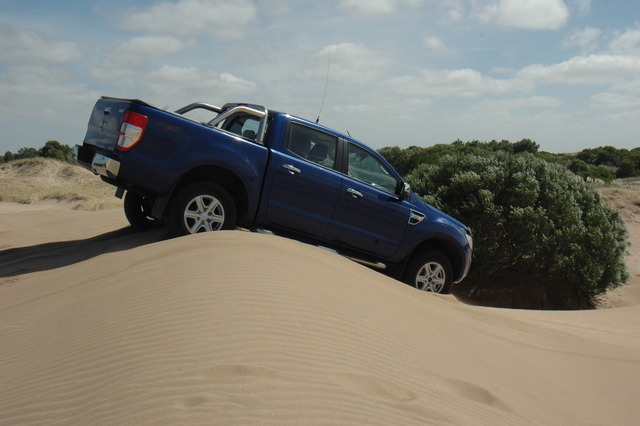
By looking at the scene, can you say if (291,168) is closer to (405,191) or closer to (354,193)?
(354,193)

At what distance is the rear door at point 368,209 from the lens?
758 centimetres

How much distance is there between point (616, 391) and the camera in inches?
198

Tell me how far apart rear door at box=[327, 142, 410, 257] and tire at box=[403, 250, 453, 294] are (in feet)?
1.42

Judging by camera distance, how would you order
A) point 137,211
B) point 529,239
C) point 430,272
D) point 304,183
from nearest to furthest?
1. point 304,183
2. point 430,272
3. point 137,211
4. point 529,239

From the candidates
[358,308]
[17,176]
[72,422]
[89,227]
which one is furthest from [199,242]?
[17,176]

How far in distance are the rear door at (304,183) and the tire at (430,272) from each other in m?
1.55

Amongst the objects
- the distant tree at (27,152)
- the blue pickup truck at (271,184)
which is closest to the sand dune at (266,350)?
the blue pickup truck at (271,184)

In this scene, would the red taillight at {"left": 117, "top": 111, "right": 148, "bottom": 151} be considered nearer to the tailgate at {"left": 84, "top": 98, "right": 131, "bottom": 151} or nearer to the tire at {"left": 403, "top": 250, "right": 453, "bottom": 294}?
the tailgate at {"left": 84, "top": 98, "right": 131, "bottom": 151}

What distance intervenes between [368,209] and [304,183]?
101 cm

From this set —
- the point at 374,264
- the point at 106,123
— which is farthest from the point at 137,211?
the point at 374,264

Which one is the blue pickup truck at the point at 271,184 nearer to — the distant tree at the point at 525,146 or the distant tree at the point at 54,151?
the distant tree at the point at 54,151

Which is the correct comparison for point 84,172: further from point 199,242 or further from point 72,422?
point 72,422

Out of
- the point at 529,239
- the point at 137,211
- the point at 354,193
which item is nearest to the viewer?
the point at 354,193

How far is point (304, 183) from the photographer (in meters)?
7.26
